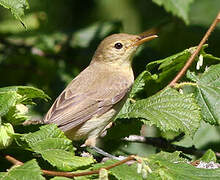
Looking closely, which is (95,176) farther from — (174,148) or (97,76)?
(97,76)

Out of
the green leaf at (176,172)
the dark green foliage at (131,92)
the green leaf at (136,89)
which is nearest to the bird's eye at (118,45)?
the dark green foliage at (131,92)

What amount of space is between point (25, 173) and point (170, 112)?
5.25ft

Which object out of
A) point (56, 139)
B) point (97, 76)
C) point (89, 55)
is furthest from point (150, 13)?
point (56, 139)

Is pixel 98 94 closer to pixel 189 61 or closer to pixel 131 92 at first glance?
pixel 131 92

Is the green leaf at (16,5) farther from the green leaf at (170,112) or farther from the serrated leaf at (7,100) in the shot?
the green leaf at (170,112)

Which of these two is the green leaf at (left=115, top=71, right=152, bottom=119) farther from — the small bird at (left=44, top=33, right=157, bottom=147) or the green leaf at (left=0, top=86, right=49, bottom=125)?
the green leaf at (left=0, top=86, right=49, bottom=125)

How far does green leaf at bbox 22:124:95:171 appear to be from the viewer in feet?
10.1

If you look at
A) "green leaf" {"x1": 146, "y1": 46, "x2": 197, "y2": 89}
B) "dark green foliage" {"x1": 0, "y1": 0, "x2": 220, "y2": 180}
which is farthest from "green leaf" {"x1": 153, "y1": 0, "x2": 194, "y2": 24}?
"green leaf" {"x1": 146, "y1": 46, "x2": 197, "y2": 89}

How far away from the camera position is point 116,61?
5746mm

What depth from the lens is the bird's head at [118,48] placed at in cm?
556

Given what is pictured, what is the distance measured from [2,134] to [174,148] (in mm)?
2029

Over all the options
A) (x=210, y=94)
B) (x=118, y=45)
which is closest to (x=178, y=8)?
(x=118, y=45)

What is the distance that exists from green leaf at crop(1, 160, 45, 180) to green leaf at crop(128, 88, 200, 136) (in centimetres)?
137

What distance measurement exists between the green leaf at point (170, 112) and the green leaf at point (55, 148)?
0.94 metres
